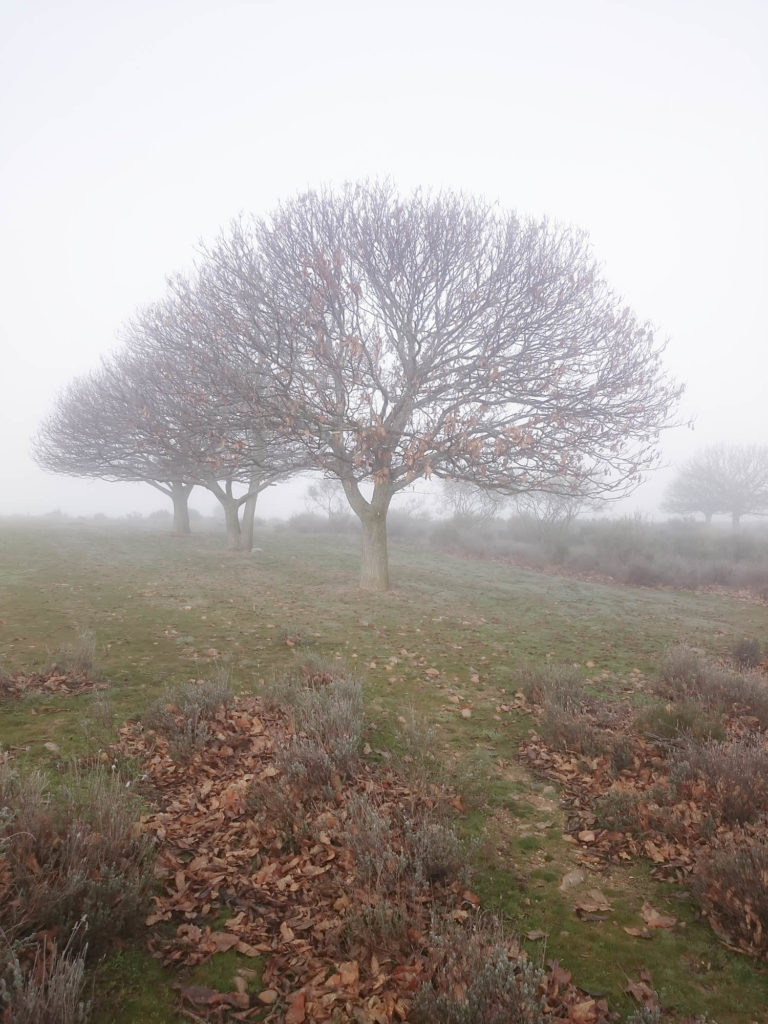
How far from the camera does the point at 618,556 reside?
22.1m

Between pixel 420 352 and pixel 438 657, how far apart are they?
834 centimetres

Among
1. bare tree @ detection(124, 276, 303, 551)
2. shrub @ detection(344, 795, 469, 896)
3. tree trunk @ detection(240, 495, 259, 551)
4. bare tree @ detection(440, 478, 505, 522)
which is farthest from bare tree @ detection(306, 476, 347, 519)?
shrub @ detection(344, 795, 469, 896)

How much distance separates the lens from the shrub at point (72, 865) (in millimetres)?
2699

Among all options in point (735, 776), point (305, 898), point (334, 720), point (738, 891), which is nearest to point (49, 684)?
point (334, 720)

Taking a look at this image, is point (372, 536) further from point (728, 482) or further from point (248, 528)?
point (728, 482)

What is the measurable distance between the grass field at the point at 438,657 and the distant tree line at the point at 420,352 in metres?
3.53

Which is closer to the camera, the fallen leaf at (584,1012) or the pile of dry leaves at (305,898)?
the fallen leaf at (584,1012)

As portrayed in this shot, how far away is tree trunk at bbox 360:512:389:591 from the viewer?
1443 cm

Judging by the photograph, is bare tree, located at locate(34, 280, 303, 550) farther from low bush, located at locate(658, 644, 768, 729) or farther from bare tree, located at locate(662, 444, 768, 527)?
bare tree, located at locate(662, 444, 768, 527)

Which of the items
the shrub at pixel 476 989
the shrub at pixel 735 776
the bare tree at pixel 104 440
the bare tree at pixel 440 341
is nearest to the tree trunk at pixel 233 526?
the bare tree at pixel 104 440

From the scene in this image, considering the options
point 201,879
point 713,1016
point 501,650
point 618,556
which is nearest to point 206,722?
point 201,879

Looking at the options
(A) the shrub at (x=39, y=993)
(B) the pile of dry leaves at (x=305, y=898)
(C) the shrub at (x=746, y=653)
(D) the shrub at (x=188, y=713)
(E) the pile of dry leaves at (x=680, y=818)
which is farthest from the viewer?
(C) the shrub at (x=746, y=653)

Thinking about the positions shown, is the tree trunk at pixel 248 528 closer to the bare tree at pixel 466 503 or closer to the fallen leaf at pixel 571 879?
the bare tree at pixel 466 503

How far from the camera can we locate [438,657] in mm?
8711
